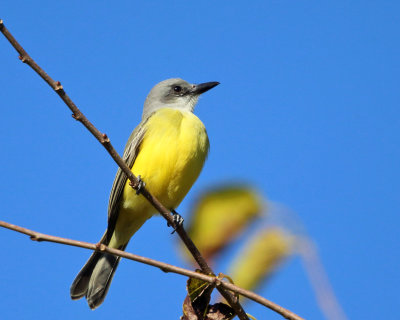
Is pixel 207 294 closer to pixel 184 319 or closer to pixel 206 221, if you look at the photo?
pixel 184 319

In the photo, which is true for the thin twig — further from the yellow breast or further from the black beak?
the black beak

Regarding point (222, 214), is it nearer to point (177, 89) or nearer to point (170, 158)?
point (170, 158)

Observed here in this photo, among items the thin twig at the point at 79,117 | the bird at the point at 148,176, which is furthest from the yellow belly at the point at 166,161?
the thin twig at the point at 79,117

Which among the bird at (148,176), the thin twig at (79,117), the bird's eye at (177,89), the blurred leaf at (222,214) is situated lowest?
the blurred leaf at (222,214)

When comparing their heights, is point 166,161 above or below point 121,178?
below

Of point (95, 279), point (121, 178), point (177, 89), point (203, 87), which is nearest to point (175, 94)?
point (177, 89)

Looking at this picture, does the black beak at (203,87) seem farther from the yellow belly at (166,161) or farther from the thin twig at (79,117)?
the thin twig at (79,117)

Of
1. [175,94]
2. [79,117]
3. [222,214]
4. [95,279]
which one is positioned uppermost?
[175,94]
